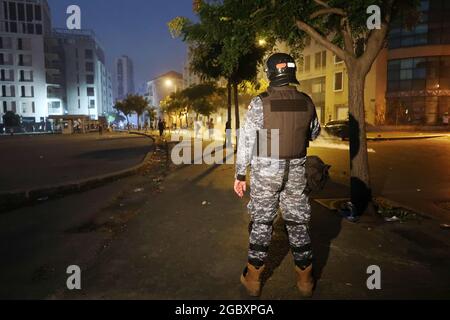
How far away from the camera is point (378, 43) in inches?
246

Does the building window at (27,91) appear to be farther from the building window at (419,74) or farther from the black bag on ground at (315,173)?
the black bag on ground at (315,173)

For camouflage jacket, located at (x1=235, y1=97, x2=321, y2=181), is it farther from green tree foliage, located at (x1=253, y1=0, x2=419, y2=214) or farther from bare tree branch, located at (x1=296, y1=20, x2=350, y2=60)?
bare tree branch, located at (x1=296, y1=20, x2=350, y2=60)

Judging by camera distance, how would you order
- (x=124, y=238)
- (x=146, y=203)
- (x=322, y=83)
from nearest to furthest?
(x=124, y=238) → (x=146, y=203) → (x=322, y=83)

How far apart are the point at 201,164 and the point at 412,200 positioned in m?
8.23

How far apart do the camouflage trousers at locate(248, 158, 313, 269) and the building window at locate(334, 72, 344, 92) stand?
4381 cm

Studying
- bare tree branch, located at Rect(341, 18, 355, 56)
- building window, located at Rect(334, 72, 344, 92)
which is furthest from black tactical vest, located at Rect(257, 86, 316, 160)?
building window, located at Rect(334, 72, 344, 92)

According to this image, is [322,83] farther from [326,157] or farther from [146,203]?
[146,203]

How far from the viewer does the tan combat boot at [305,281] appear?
355 centimetres

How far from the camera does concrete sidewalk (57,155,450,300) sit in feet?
11.9

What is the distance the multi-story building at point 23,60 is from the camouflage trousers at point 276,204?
87524mm

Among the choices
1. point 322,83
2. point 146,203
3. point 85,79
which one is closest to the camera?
point 146,203

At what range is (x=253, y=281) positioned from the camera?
3.58 meters
